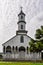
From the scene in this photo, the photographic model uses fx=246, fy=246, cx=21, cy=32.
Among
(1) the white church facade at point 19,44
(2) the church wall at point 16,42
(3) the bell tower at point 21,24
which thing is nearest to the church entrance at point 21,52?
(1) the white church facade at point 19,44

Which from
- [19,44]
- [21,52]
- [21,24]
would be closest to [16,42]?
[19,44]

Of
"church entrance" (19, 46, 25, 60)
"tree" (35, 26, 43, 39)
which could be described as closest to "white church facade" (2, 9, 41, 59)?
"church entrance" (19, 46, 25, 60)

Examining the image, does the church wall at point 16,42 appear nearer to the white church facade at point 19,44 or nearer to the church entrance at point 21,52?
the white church facade at point 19,44

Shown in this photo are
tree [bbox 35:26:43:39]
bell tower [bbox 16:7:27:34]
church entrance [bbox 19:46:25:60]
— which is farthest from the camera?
bell tower [bbox 16:7:27:34]

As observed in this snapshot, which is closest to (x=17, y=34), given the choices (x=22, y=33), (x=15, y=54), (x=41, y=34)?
(x=22, y=33)

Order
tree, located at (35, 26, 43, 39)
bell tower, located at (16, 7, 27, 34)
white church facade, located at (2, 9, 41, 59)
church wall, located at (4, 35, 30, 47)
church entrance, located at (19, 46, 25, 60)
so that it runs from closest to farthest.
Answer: tree, located at (35, 26, 43, 39)
church entrance, located at (19, 46, 25, 60)
white church facade, located at (2, 9, 41, 59)
church wall, located at (4, 35, 30, 47)
bell tower, located at (16, 7, 27, 34)

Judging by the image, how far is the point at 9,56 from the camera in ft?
220

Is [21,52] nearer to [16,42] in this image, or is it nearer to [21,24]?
[16,42]

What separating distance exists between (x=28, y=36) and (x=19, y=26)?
446 cm

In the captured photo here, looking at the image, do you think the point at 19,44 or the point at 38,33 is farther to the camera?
the point at 19,44

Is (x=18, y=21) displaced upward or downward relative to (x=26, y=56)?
upward

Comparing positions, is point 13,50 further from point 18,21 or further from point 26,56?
point 18,21

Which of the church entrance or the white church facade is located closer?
the church entrance

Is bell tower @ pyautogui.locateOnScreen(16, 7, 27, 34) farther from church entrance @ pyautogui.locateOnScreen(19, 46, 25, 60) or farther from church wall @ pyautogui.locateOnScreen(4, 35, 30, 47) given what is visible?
church entrance @ pyautogui.locateOnScreen(19, 46, 25, 60)
